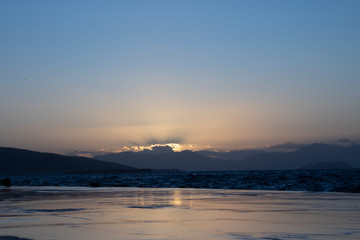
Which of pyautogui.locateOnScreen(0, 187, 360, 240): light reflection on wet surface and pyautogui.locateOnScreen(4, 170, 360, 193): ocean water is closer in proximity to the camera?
pyautogui.locateOnScreen(0, 187, 360, 240): light reflection on wet surface

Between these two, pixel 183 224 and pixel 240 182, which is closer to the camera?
pixel 183 224

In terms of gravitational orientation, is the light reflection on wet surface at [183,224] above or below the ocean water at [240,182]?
below

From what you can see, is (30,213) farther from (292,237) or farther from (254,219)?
(292,237)

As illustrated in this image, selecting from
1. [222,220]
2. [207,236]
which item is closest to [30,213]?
[222,220]

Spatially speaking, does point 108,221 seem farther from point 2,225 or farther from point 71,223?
point 2,225

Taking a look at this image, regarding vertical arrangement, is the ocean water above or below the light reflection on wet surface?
above

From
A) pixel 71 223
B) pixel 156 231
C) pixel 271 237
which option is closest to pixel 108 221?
pixel 71 223

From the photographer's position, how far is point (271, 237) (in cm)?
976

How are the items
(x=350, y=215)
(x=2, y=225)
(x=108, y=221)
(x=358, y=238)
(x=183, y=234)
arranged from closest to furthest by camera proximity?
(x=358, y=238)
(x=183, y=234)
(x=2, y=225)
(x=108, y=221)
(x=350, y=215)

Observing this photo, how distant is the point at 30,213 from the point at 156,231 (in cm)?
600

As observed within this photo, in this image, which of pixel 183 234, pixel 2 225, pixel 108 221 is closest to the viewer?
pixel 183 234

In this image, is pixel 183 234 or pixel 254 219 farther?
pixel 254 219

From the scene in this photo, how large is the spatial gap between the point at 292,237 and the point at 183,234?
2.38 meters

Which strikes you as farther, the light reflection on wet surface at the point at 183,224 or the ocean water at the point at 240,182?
the ocean water at the point at 240,182
